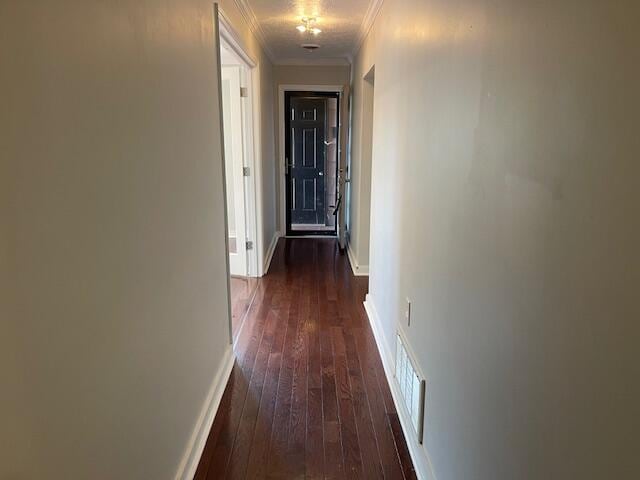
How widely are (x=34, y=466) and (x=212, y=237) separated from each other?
64.4 inches

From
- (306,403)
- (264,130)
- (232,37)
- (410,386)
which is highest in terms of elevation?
(232,37)

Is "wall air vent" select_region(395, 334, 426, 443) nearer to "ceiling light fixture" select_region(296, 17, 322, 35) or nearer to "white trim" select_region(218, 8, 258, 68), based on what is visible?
"white trim" select_region(218, 8, 258, 68)

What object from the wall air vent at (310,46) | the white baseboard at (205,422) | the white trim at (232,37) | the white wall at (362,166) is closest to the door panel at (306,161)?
the white wall at (362,166)

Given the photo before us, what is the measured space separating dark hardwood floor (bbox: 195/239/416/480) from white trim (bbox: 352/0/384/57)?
7.25 ft

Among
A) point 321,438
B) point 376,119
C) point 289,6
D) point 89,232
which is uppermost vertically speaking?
point 289,6

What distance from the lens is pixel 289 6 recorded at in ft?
10.8

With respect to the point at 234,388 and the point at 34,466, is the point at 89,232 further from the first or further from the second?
the point at 234,388

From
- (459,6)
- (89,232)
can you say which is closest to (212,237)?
(89,232)

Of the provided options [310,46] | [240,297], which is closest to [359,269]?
[240,297]

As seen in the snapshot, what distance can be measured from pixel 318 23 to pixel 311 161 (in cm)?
275

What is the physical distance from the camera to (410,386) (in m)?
2.14

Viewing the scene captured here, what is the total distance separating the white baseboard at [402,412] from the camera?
187cm

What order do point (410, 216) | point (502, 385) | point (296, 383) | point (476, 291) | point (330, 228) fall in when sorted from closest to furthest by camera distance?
1. point (502, 385)
2. point (476, 291)
3. point (410, 216)
4. point (296, 383)
5. point (330, 228)

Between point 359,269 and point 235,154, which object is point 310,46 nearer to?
point 235,154
